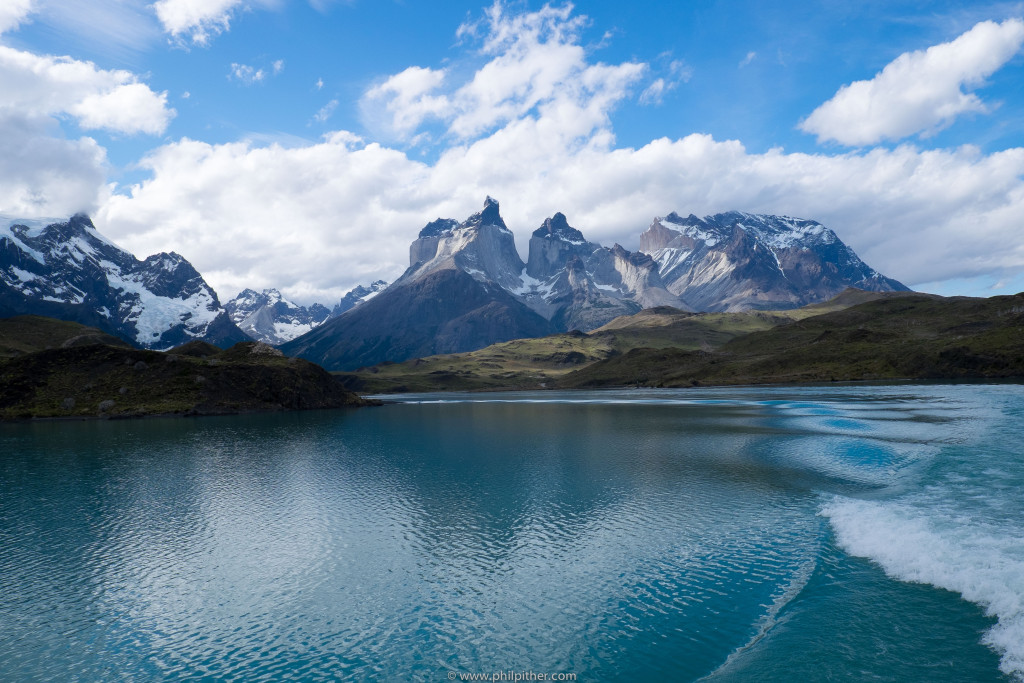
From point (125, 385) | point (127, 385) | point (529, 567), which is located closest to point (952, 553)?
point (529, 567)

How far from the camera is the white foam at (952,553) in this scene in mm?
25125

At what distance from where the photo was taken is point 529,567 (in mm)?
34969

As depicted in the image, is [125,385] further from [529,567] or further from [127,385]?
[529,567]

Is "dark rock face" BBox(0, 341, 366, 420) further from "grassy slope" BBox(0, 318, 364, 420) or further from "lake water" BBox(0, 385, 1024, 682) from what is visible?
"lake water" BBox(0, 385, 1024, 682)

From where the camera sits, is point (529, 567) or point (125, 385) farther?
point (125, 385)

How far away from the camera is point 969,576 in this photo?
3016 centimetres

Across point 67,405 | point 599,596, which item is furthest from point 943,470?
point 67,405

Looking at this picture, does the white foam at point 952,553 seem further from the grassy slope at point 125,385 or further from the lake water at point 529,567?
the grassy slope at point 125,385

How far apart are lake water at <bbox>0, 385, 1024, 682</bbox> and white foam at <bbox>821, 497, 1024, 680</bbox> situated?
0.16 meters

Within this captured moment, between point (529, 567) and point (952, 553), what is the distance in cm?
2575

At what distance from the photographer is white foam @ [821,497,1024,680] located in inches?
989

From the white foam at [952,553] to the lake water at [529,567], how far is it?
164 mm

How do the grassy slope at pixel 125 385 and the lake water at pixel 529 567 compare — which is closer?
the lake water at pixel 529 567

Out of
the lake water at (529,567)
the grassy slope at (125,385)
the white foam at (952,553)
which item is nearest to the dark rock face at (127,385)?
the grassy slope at (125,385)
